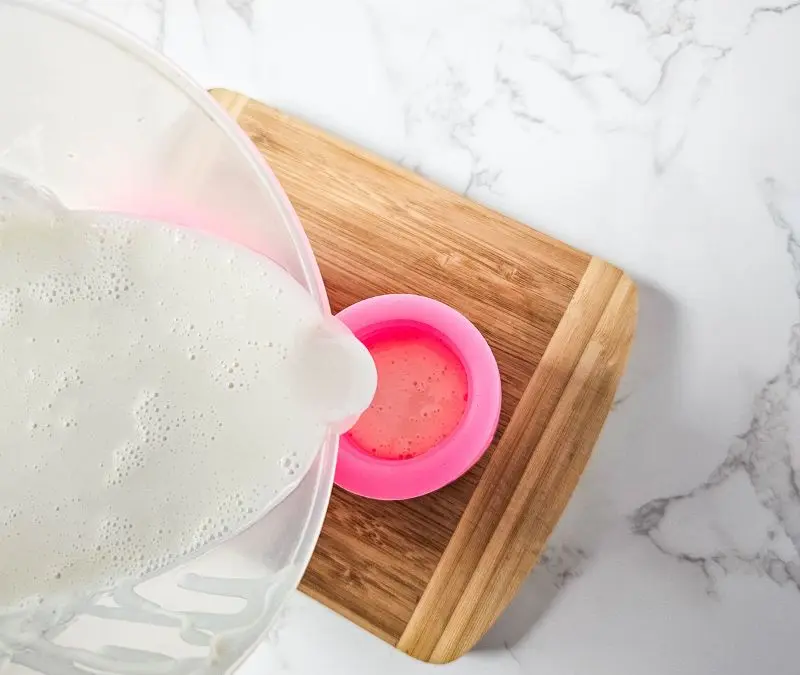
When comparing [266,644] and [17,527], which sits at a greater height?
[17,527]

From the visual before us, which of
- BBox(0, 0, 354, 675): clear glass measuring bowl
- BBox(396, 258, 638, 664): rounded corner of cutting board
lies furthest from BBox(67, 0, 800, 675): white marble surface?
BBox(0, 0, 354, 675): clear glass measuring bowl

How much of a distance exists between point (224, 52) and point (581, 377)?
1.35 feet

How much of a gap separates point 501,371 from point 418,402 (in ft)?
0.21

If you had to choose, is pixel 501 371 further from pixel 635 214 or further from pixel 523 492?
pixel 635 214

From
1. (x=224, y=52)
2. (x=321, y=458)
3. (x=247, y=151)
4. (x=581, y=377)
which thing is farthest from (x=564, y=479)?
(x=224, y=52)

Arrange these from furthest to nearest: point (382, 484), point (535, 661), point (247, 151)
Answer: point (535, 661) < point (382, 484) < point (247, 151)

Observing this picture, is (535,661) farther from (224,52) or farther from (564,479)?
(224,52)

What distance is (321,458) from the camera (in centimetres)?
48

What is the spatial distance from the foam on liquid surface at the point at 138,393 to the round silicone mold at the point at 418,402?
3.9 inches

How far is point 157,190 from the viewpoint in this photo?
1.62ft

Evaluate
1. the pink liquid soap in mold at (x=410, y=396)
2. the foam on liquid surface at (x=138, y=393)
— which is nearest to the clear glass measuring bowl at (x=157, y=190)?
the foam on liquid surface at (x=138, y=393)

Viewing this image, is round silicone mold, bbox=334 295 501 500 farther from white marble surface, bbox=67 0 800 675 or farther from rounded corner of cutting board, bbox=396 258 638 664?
white marble surface, bbox=67 0 800 675

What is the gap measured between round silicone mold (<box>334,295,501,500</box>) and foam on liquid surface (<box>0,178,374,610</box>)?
100mm

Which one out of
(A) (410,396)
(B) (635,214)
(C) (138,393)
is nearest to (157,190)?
(C) (138,393)
